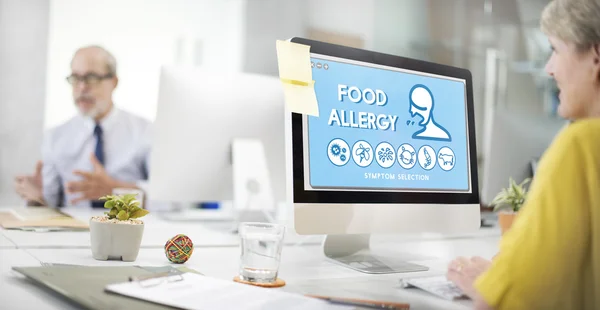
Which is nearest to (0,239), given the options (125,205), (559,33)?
(125,205)

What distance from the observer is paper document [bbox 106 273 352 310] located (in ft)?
2.50

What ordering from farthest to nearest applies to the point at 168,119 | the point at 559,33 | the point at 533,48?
the point at 533,48
the point at 168,119
the point at 559,33

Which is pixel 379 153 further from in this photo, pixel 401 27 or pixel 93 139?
pixel 401 27

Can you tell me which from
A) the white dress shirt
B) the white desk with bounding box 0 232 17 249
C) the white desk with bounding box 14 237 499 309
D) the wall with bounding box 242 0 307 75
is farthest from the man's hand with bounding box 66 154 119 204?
the white desk with bounding box 14 237 499 309

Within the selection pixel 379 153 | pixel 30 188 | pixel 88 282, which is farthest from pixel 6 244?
pixel 30 188

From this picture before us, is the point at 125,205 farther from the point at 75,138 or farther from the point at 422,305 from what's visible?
the point at 75,138

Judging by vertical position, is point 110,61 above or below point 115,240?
above

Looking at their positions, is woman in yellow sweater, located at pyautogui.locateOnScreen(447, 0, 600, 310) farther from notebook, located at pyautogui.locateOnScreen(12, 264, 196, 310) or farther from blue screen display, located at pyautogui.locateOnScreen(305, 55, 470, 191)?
blue screen display, located at pyautogui.locateOnScreen(305, 55, 470, 191)

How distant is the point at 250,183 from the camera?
5.87 feet

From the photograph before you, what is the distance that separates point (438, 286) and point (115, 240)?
0.64 metres

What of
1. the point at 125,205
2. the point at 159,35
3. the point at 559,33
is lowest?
the point at 125,205

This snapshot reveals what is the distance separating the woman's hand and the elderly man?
274cm

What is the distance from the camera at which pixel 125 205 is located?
114cm

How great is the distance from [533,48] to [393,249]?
382 centimetres
